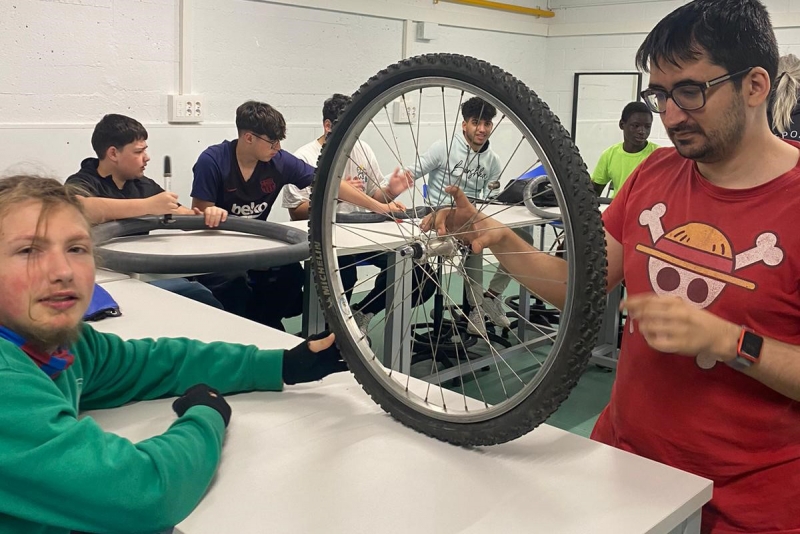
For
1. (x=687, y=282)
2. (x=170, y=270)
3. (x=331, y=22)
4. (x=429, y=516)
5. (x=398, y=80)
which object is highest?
(x=331, y=22)

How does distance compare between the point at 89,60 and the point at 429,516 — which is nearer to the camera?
the point at 429,516

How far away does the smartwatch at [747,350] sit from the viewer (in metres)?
1.00

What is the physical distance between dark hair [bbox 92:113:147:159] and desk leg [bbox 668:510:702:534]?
2.44 metres

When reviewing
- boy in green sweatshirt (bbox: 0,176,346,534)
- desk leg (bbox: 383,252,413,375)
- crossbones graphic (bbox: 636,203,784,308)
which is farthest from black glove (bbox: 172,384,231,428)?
desk leg (bbox: 383,252,413,375)

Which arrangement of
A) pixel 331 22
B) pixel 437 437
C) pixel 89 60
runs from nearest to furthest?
pixel 437 437, pixel 89 60, pixel 331 22

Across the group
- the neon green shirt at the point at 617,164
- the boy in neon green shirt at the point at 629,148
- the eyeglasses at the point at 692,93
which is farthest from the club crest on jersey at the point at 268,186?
the eyeglasses at the point at 692,93

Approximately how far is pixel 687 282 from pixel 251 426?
70 cm

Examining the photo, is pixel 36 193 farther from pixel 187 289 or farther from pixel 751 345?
pixel 187 289

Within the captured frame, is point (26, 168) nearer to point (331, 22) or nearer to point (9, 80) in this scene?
point (9, 80)

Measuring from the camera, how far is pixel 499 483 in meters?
0.99

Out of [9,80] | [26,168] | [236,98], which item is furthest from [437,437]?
[236,98]

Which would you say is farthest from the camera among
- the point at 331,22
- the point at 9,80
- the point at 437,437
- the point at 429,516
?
the point at 331,22

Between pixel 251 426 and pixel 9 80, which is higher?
pixel 9 80

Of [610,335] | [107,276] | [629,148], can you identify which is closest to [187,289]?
[107,276]
